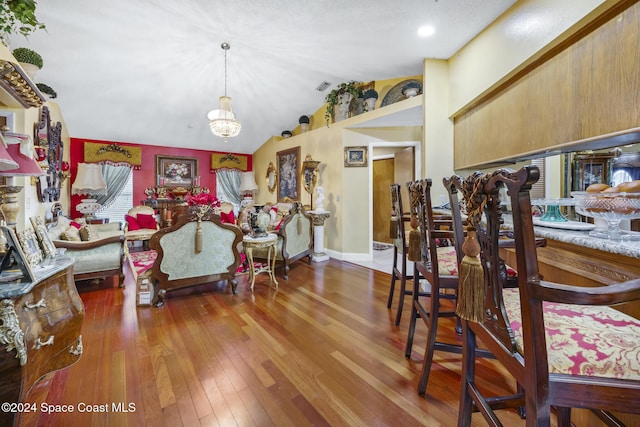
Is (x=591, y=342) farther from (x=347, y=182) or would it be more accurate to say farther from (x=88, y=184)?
(x=88, y=184)

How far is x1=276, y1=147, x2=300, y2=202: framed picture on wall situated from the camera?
5656 millimetres

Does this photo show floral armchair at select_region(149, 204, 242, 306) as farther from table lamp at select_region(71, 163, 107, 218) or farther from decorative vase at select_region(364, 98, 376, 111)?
table lamp at select_region(71, 163, 107, 218)

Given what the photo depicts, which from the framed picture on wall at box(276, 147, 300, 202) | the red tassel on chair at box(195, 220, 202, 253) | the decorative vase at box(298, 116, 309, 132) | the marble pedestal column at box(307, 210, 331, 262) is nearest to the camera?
the red tassel on chair at box(195, 220, 202, 253)

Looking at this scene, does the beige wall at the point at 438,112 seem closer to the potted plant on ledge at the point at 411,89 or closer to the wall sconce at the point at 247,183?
the potted plant on ledge at the point at 411,89

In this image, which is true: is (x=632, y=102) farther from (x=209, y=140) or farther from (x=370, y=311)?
(x=209, y=140)

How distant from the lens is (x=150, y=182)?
6.11 m

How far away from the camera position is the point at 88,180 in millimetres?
4941

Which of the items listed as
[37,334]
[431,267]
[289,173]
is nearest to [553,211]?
[431,267]

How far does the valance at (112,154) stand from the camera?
5.38 meters

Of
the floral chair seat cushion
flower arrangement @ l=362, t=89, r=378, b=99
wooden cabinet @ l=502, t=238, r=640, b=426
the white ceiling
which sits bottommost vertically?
the floral chair seat cushion

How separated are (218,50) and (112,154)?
394cm

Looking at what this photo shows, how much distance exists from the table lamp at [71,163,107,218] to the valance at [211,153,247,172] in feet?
7.76

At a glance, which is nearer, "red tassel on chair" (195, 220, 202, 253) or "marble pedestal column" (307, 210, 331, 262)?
"red tassel on chair" (195, 220, 202, 253)

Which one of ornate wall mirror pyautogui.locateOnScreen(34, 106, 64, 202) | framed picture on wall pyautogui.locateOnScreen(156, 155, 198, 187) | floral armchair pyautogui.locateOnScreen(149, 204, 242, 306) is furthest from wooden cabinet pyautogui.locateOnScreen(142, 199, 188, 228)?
floral armchair pyautogui.locateOnScreen(149, 204, 242, 306)
